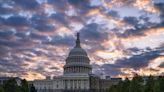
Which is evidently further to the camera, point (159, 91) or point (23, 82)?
point (23, 82)

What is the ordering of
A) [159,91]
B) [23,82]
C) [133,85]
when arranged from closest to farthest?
[159,91]
[133,85]
[23,82]

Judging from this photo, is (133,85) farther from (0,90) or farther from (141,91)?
(0,90)

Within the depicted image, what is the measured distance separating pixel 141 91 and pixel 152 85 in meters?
3.84

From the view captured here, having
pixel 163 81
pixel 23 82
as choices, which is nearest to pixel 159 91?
pixel 163 81

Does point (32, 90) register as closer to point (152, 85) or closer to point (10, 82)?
point (152, 85)

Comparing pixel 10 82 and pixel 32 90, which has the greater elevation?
pixel 10 82

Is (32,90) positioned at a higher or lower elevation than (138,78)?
lower

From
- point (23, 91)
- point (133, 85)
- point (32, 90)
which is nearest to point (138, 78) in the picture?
point (133, 85)

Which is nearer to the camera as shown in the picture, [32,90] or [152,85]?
[32,90]

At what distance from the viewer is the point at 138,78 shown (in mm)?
110688

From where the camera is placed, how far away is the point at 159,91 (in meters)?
89.4

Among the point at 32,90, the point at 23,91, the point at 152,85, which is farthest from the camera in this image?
the point at 23,91

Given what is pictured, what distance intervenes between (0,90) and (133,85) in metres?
34.4

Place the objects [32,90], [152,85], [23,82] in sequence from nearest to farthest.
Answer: [32,90]
[152,85]
[23,82]
